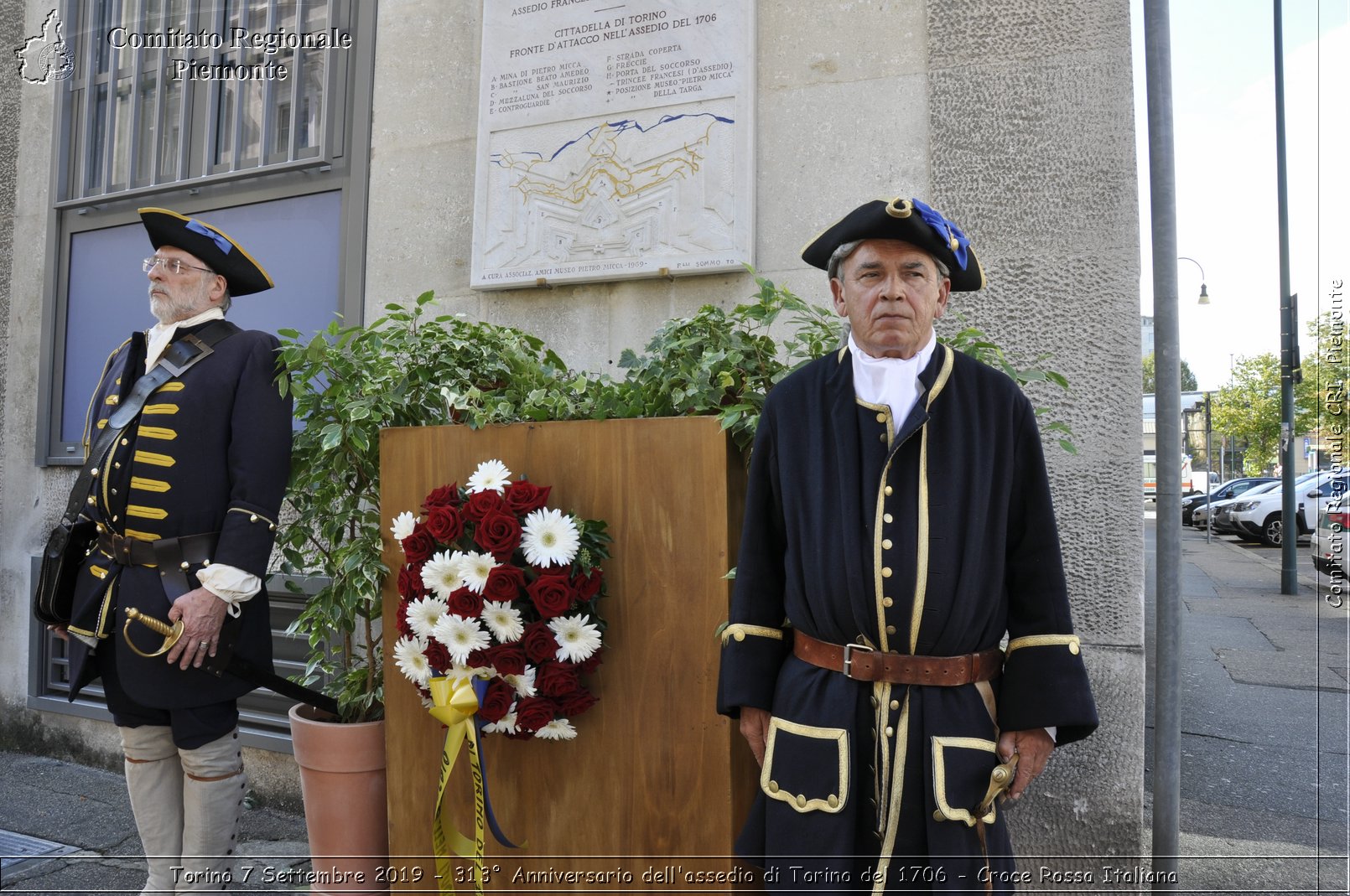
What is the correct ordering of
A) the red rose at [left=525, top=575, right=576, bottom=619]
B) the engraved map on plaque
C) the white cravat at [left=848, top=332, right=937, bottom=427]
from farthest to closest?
1. the engraved map on plaque
2. the red rose at [left=525, top=575, right=576, bottom=619]
3. the white cravat at [left=848, top=332, right=937, bottom=427]

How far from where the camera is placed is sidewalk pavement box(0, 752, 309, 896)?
344 centimetres

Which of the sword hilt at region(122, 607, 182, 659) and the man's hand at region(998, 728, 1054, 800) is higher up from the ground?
the sword hilt at region(122, 607, 182, 659)

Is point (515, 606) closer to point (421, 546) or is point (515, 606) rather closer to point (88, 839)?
point (421, 546)

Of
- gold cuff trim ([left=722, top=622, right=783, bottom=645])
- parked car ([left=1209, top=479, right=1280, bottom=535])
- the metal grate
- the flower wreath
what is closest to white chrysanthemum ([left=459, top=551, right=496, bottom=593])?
the flower wreath

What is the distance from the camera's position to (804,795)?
184cm

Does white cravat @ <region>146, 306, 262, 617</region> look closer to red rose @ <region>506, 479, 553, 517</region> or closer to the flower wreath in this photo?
the flower wreath

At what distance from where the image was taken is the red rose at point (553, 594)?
2.29 meters

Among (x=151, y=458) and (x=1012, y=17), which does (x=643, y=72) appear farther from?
(x=151, y=458)

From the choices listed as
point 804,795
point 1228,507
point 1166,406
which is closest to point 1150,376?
point 1228,507

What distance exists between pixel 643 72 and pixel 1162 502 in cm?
247

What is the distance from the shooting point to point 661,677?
239cm

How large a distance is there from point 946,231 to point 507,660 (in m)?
1.43

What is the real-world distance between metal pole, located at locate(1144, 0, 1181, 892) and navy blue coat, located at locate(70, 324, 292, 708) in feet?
8.16

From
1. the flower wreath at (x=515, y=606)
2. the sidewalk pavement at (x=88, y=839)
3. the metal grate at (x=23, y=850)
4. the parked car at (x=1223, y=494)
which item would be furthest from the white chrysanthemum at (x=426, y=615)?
the parked car at (x=1223, y=494)
